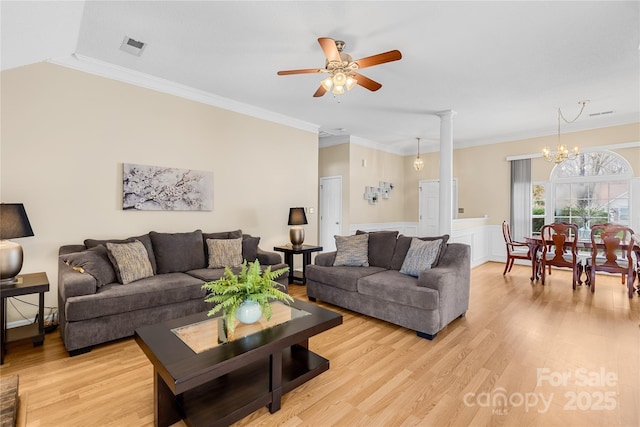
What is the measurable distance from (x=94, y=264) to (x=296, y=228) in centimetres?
267

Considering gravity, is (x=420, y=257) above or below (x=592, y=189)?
below

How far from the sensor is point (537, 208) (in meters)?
6.34

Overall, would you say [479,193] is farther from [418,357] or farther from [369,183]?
[418,357]

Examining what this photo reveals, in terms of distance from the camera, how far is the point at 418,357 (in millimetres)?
2539

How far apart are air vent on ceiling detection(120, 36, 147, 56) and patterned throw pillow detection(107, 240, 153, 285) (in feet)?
6.44

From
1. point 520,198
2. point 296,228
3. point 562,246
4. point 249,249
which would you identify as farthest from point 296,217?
point 520,198

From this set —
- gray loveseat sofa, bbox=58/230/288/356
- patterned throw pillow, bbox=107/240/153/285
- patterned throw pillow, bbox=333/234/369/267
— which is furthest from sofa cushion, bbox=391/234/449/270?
patterned throw pillow, bbox=107/240/153/285

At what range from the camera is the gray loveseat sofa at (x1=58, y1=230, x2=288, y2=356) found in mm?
2539

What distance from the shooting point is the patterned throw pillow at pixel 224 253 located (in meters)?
3.74

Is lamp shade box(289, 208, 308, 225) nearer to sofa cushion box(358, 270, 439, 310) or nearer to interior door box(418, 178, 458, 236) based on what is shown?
sofa cushion box(358, 270, 439, 310)

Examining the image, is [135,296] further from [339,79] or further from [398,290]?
[339,79]

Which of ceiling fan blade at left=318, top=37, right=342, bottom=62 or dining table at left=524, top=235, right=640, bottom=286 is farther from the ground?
ceiling fan blade at left=318, top=37, right=342, bottom=62

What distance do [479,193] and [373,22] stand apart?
5602mm

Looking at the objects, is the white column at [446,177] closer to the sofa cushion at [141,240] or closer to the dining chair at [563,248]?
the dining chair at [563,248]
